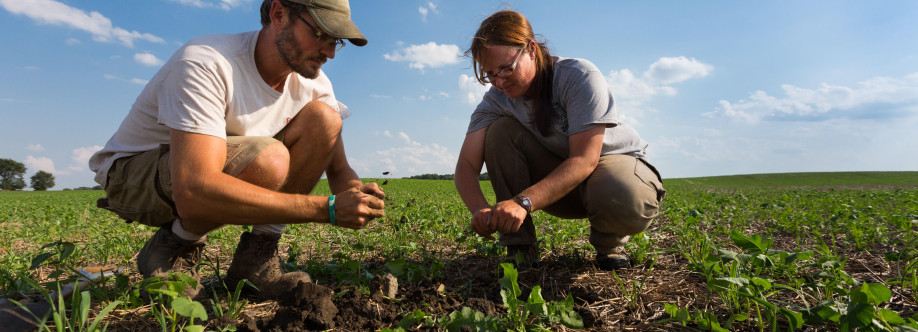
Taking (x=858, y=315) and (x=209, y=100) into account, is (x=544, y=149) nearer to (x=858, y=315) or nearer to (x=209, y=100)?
(x=858, y=315)

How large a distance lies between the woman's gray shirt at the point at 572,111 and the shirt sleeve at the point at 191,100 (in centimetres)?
155

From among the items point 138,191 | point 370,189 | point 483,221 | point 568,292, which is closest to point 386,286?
point 370,189

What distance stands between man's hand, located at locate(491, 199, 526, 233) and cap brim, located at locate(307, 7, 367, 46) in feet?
3.79

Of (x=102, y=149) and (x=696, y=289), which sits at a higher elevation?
(x=102, y=149)

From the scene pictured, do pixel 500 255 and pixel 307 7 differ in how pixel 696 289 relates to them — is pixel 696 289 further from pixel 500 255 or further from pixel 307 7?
pixel 307 7

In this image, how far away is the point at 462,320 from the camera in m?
1.75

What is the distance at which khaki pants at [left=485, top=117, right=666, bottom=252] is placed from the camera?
8.86 feet

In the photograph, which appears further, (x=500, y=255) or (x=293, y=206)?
(x=500, y=255)

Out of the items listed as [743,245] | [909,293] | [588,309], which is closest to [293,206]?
[588,309]

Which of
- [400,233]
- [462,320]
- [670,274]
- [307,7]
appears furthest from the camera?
[400,233]

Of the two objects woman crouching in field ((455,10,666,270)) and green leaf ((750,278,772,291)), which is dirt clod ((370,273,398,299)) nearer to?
woman crouching in field ((455,10,666,270))

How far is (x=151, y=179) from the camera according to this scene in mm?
2436

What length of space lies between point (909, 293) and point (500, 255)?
2179 millimetres

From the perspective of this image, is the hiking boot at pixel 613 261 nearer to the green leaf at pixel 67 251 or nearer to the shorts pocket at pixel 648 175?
the shorts pocket at pixel 648 175
